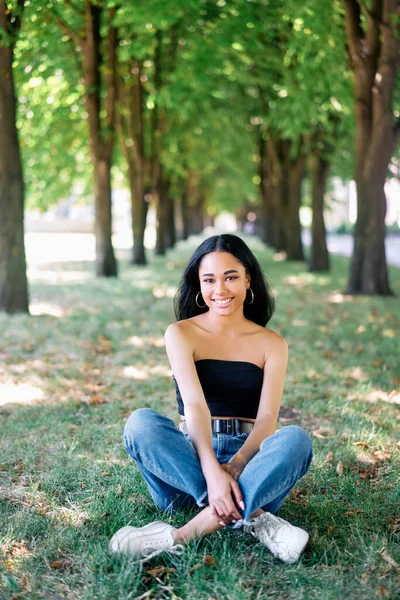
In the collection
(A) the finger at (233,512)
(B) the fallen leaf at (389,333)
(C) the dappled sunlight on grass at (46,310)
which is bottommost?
(B) the fallen leaf at (389,333)

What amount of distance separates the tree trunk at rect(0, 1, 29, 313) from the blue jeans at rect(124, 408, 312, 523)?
7696mm

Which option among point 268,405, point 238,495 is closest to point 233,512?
point 238,495

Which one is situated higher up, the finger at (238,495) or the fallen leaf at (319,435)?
the finger at (238,495)

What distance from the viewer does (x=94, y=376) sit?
733cm

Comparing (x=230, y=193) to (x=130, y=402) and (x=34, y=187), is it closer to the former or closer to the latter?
(x=34, y=187)

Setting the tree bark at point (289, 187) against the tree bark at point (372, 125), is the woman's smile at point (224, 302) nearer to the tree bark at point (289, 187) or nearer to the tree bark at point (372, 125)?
the tree bark at point (372, 125)

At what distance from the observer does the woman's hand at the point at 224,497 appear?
10.6ft

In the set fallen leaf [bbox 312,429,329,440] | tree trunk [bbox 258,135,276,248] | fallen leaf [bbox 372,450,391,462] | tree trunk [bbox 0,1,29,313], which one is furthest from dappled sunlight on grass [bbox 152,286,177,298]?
tree trunk [bbox 258,135,276,248]

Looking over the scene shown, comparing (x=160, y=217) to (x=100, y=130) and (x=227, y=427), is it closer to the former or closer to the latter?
(x=100, y=130)

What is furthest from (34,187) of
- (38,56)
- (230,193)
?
(230,193)

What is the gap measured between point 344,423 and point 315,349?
10.5 feet

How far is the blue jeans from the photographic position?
3295mm

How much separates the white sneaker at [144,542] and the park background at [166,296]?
0.22 feet

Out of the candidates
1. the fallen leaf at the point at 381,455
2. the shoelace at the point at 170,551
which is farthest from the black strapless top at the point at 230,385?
the fallen leaf at the point at 381,455
